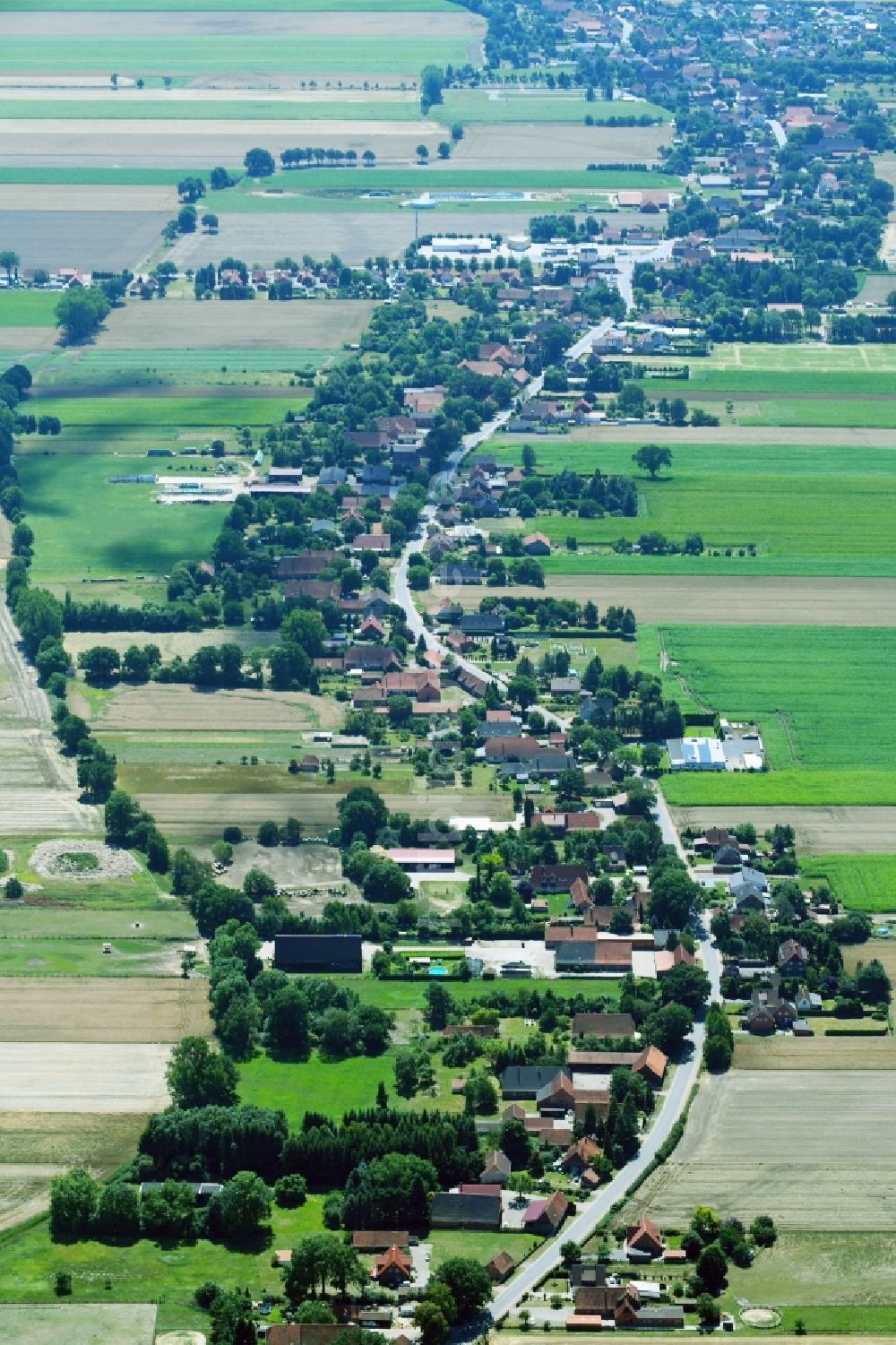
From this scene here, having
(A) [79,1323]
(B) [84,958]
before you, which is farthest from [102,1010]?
(A) [79,1323]

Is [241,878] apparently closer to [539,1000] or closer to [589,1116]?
[539,1000]

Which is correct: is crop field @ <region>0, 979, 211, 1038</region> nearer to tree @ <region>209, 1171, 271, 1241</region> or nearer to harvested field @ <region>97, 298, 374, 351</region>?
A: tree @ <region>209, 1171, 271, 1241</region>

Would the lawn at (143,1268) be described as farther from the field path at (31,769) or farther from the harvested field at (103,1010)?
the field path at (31,769)

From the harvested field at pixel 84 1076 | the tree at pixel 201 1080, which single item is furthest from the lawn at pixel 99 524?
the tree at pixel 201 1080

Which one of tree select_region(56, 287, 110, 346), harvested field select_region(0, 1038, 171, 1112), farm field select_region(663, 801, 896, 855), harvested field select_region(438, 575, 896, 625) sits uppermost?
tree select_region(56, 287, 110, 346)

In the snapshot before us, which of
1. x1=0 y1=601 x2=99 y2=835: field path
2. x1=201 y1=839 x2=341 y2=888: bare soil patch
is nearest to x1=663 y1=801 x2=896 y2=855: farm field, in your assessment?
x1=201 y1=839 x2=341 y2=888: bare soil patch

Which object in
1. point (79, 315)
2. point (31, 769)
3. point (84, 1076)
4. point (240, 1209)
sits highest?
point (79, 315)

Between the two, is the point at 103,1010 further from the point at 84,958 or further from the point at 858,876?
the point at 858,876
